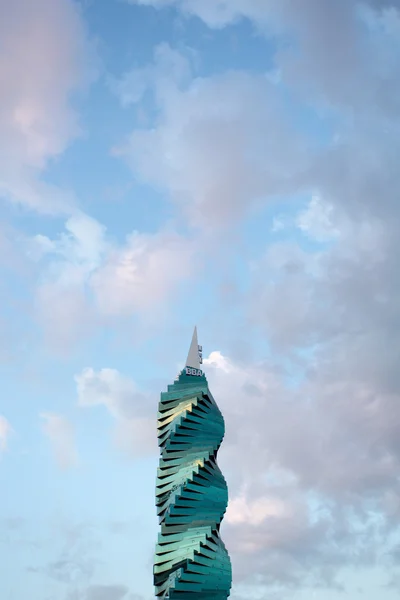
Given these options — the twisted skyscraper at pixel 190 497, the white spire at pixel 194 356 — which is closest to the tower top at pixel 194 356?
the white spire at pixel 194 356

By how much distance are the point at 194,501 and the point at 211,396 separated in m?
19.8

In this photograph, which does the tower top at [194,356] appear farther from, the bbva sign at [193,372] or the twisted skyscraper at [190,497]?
the twisted skyscraper at [190,497]

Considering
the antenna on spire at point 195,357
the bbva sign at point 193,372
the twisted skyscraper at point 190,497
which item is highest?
the antenna on spire at point 195,357

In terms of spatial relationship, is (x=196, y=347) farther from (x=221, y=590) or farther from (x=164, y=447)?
(x=221, y=590)

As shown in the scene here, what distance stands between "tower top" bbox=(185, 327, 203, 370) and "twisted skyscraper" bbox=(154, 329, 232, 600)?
12.1 ft

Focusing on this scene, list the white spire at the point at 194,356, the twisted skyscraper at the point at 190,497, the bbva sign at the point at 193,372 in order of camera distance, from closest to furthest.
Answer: the twisted skyscraper at the point at 190,497 → the bbva sign at the point at 193,372 → the white spire at the point at 194,356

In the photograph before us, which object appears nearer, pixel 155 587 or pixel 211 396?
pixel 155 587

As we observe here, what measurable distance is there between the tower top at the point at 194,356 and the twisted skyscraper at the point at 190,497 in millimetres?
3701

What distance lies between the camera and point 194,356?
14988 centimetres

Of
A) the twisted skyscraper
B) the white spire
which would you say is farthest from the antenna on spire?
the twisted skyscraper

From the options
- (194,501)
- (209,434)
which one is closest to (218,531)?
(194,501)

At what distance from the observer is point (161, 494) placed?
13500 cm

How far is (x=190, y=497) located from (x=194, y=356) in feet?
97.8

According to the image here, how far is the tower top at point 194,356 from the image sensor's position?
148062 mm
